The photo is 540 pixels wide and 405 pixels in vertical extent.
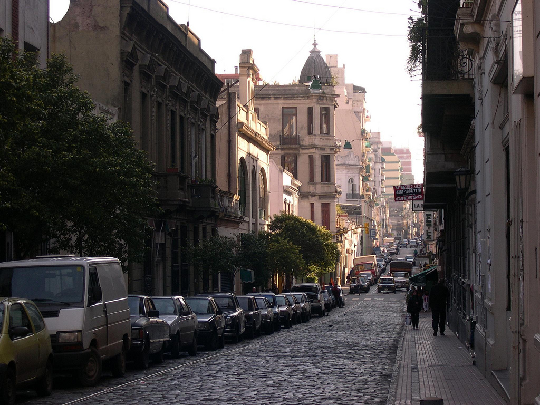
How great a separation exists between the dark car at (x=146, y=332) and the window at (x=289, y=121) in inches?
2832

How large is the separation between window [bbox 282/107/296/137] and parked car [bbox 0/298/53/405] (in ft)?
259

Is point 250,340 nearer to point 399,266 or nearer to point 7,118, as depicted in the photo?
point 7,118

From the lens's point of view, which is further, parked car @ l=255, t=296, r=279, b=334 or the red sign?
parked car @ l=255, t=296, r=279, b=334

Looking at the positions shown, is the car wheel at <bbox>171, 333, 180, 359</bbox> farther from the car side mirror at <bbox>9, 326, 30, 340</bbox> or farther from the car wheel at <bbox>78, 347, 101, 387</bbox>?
the car side mirror at <bbox>9, 326, 30, 340</bbox>

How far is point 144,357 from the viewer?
2052 centimetres

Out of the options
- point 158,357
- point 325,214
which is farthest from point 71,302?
point 325,214

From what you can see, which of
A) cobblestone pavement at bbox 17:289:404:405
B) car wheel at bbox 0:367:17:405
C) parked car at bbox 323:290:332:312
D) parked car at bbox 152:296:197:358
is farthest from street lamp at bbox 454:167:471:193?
parked car at bbox 323:290:332:312

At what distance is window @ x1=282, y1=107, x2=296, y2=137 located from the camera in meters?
93.6

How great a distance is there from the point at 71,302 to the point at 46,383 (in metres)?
1.72

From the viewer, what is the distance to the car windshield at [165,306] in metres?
24.0

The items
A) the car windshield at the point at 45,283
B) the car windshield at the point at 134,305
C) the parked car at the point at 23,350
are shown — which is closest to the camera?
the parked car at the point at 23,350

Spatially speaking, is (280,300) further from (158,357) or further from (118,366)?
(118,366)

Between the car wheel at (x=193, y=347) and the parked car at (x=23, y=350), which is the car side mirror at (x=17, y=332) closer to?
the parked car at (x=23, y=350)

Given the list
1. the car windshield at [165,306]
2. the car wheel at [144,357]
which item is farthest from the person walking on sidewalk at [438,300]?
the car wheel at [144,357]
